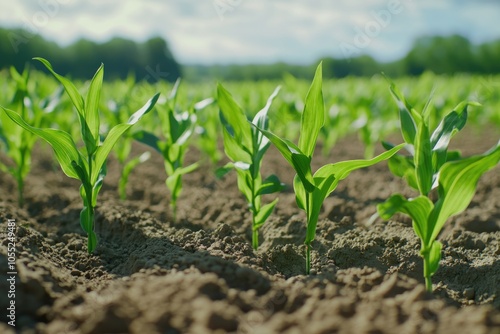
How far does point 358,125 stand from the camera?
5.74m

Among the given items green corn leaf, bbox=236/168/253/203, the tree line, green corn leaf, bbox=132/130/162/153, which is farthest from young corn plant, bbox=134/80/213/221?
the tree line

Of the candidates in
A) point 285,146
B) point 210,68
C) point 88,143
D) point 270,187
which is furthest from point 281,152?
point 210,68

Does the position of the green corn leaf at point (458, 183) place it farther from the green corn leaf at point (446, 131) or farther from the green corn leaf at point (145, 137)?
the green corn leaf at point (145, 137)

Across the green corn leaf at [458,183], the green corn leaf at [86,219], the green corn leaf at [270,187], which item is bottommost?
the green corn leaf at [86,219]

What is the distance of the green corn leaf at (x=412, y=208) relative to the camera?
1809 millimetres

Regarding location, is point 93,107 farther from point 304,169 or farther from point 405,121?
point 405,121

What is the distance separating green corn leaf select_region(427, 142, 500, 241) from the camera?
183 cm

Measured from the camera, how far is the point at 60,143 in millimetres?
2436

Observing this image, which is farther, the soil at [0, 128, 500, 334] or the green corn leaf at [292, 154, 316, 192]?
the green corn leaf at [292, 154, 316, 192]

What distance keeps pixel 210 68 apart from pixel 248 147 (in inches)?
1365

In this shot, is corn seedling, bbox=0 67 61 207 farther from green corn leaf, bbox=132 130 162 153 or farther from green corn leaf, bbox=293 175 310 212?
green corn leaf, bbox=293 175 310 212

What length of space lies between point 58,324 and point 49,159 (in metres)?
5.23

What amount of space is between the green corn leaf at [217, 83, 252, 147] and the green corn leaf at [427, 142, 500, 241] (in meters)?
1.04

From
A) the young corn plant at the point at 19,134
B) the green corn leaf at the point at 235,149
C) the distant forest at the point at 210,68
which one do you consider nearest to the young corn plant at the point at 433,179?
the green corn leaf at the point at 235,149
